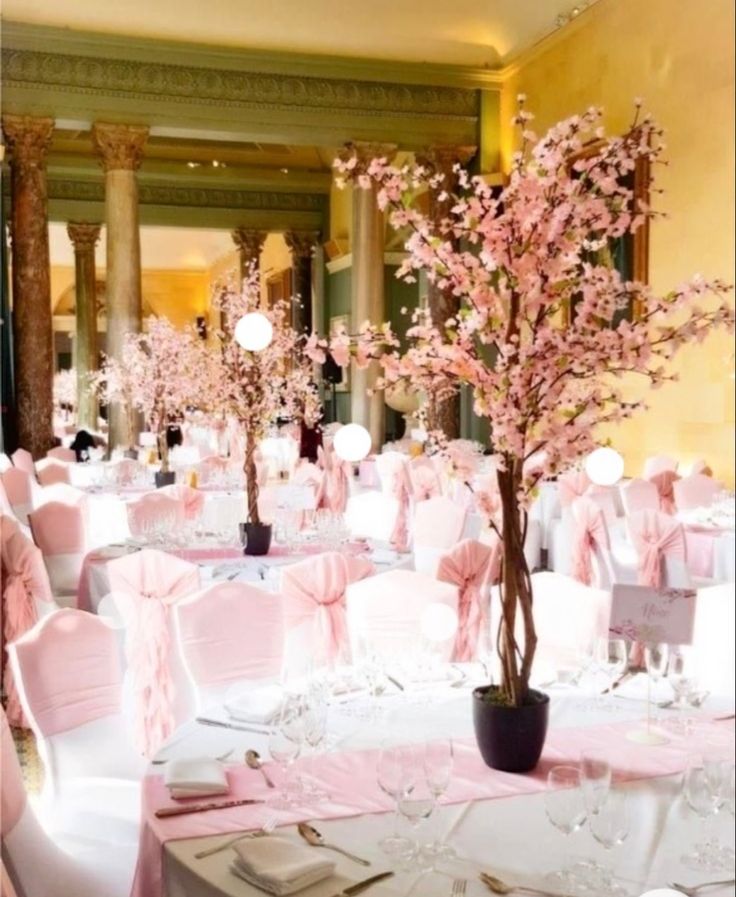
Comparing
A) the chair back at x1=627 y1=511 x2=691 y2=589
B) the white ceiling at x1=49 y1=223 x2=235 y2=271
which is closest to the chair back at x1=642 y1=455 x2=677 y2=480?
the chair back at x1=627 y1=511 x2=691 y2=589

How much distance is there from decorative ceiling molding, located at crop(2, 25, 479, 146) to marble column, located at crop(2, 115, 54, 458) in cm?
34

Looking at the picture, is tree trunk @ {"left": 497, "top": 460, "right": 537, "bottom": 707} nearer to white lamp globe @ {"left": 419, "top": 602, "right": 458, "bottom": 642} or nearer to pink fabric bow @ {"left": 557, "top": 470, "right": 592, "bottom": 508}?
white lamp globe @ {"left": 419, "top": 602, "right": 458, "bottom": 642}

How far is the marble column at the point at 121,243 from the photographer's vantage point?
5570 mm

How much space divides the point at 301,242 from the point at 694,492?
9.09ft

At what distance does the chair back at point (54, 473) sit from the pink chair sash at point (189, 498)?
1.42 meters

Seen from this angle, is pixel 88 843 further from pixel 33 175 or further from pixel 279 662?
pixel 33 175

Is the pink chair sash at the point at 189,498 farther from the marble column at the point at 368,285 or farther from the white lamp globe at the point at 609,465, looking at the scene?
the white lamp globe at the point at 609,465

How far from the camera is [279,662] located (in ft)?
11.5

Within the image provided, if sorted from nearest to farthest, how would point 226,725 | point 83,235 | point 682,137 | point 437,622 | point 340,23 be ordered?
point 682,137 → point 226,725 → point 340,23 → point 437,622 → point 83,235

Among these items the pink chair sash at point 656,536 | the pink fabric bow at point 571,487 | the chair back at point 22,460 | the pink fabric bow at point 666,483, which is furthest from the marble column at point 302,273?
the chair back at point 22,460

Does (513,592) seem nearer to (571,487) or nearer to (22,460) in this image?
(571,487)

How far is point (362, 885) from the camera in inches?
70.5

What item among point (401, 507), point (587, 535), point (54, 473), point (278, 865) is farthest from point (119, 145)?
point (278, 865)

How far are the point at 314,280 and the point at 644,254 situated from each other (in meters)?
2.40
